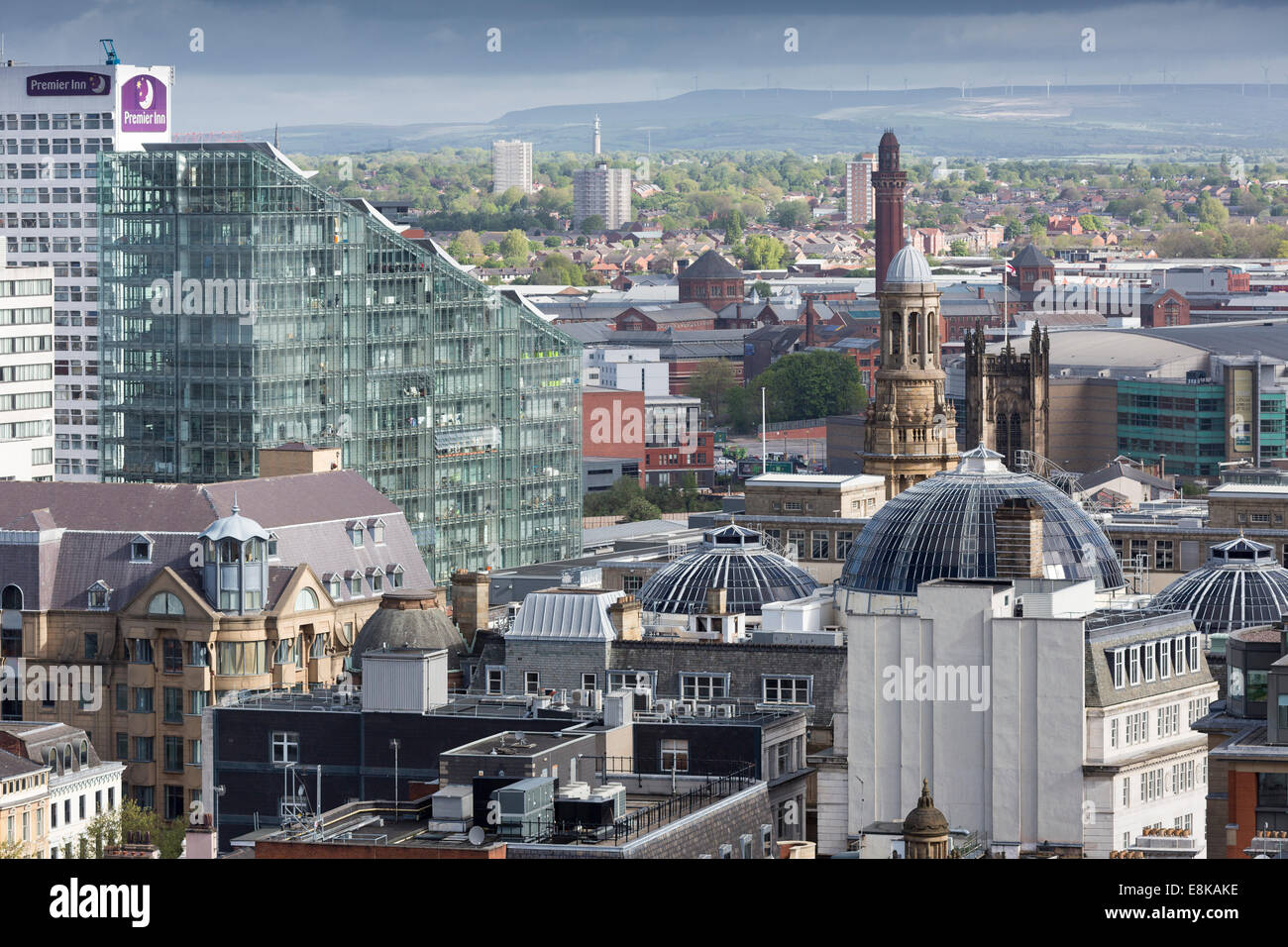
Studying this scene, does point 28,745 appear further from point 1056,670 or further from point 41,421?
point 41,421

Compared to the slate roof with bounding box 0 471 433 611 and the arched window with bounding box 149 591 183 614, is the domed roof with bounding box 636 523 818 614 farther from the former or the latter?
the arched window with bounding box 149 591 183 614

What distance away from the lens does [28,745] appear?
89312mm

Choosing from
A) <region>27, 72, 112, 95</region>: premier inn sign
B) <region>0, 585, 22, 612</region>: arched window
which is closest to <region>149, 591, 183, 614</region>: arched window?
<region>0, 585, 22, 612</region>: arched window

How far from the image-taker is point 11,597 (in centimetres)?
10144

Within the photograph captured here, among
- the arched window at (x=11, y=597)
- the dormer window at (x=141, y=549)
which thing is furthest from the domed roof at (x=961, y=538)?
the arched window at (x=11, y=597)

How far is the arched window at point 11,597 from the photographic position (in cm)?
10125

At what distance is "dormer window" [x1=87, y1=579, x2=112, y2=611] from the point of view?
100 metres

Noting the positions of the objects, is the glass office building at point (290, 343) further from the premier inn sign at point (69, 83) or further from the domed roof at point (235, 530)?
the domed roof at point (235, 530)

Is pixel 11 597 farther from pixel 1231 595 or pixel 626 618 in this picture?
pixel 1231 595

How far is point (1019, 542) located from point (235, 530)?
1013 inches

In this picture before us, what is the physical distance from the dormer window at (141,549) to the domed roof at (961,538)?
23941 mm

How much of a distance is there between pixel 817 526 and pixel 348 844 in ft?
247
